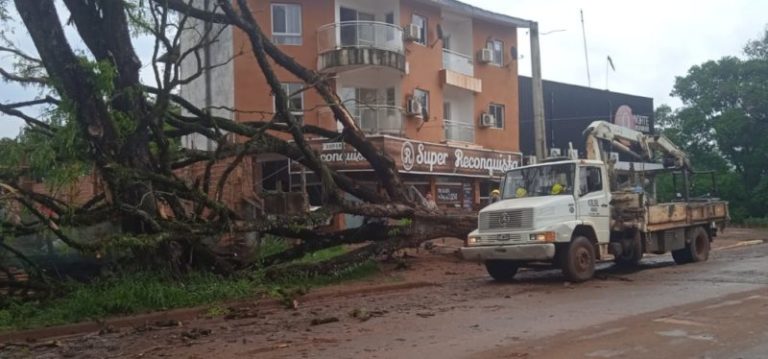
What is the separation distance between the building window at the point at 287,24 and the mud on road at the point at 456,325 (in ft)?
49.7

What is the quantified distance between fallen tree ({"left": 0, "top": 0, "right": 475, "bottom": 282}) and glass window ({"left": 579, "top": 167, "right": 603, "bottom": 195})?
442 cm

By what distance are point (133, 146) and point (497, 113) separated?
23.9 metres

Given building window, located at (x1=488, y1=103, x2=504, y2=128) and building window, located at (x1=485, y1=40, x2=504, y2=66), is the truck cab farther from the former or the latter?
building window, located at (x1=485, y1=40, x2=504, y2=66)

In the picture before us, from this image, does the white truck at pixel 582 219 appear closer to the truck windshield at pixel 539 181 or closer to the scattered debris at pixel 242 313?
the truck windshield at pixel 539 181

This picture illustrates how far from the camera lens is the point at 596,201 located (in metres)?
15.0

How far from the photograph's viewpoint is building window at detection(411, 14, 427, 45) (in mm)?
30172

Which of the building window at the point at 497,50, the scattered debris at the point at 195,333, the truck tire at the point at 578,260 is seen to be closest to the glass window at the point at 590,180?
the truck tire at the point at 578,260

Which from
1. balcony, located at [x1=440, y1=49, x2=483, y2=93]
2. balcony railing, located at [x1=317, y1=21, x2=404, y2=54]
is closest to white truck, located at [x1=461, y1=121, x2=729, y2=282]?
balcony railing, located at [x1=317, y1=21, x2=404, y2=54]

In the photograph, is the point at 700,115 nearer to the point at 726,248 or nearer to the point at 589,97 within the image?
the point at 589,97

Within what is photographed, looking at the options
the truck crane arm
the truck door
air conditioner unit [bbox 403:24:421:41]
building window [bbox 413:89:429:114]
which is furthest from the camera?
building window [bbox 413:89:429:114]

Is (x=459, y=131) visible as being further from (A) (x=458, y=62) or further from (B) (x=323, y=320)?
(B) (x=323, y=320)

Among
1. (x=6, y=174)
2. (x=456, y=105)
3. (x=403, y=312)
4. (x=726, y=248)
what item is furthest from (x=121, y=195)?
(x=456, y=105)

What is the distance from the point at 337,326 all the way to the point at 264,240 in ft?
21.3

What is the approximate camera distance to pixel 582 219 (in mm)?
14523
